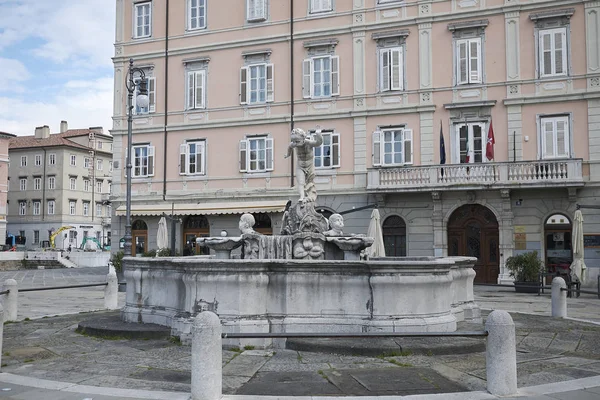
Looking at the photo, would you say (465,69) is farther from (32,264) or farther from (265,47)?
(32,264)

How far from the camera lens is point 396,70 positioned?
27.6 meters

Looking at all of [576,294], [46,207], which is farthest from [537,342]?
[46,207]

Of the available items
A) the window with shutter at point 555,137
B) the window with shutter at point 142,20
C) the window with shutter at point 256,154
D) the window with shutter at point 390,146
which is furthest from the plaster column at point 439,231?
the window with shutter at point 142,20

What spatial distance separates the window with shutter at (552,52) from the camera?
82.7ft

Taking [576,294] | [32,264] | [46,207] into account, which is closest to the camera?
[576,294]

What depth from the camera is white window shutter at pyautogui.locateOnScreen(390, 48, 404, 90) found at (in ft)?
90.3

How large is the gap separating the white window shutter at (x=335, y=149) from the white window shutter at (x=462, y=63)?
19.7 ft

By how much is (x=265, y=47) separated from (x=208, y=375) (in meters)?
25.7

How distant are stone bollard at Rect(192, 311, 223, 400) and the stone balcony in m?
20.4

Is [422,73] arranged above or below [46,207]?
above

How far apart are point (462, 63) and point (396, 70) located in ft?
9.63

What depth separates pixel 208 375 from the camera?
248 inches

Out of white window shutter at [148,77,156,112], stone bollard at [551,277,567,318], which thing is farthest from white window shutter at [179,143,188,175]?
stone bollard at [551,277,567,318]

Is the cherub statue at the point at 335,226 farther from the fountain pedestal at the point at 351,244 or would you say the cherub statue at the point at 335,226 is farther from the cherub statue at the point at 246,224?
the cherub statue at the point at 246,224
